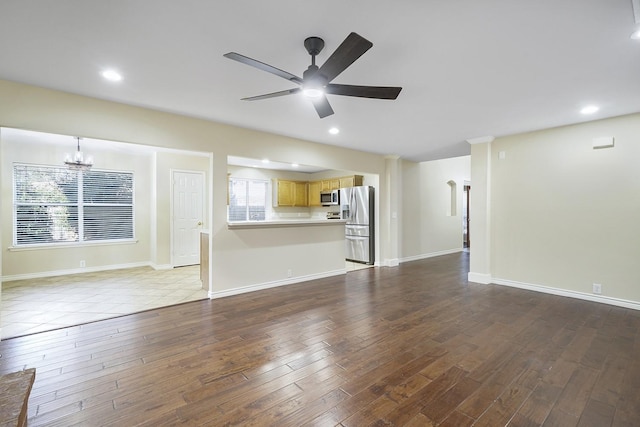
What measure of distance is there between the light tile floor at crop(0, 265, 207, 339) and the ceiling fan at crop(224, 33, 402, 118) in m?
3.43

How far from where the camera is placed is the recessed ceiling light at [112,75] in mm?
2639

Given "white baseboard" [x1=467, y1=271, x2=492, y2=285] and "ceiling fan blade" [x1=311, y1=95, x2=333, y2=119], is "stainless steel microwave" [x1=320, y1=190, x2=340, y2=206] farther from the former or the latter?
"ceiling fan blade" [x1=311, y1=95, x2=333, y2=119]

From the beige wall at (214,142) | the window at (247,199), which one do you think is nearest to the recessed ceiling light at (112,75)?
the beige wall at (214,142)

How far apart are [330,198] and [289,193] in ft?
4.38

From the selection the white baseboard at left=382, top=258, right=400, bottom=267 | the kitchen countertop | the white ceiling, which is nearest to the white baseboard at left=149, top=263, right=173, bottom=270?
the kitchen countertop

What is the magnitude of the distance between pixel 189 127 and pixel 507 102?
414cm

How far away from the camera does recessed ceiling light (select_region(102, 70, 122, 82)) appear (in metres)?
2.64

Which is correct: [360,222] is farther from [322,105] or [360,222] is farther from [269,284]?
[322,105]

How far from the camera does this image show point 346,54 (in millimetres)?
1824

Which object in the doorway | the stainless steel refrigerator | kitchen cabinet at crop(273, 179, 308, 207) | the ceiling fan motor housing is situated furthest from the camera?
the doorway

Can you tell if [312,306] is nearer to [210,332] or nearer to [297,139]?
[210,332]

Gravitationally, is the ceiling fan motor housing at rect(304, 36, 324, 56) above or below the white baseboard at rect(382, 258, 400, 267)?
above

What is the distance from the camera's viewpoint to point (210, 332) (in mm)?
2984

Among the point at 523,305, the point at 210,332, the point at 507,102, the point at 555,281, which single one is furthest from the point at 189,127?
the point at 555,281
